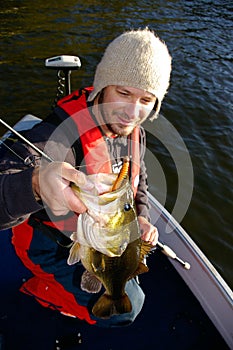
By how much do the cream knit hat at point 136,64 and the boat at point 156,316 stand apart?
157cm

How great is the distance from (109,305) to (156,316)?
128 centimetres

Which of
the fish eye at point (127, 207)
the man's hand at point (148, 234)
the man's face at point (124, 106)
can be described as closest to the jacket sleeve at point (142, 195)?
the man's hand at point (148, 234)

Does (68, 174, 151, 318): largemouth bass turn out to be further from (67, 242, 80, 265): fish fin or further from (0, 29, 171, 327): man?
(0, 29, 171, 327): man

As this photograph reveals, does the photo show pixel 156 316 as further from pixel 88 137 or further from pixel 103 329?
pixel 88 137

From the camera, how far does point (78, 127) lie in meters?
2.85

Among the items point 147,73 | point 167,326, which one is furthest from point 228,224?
point 147,73

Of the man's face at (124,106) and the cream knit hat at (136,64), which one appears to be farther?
the man's face at (124,106)

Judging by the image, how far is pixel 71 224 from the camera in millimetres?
2885

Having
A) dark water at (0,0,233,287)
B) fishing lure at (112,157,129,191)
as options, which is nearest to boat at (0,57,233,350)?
fishing lure at (112,157,129,191)

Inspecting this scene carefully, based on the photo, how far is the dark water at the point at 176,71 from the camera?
6984 mm

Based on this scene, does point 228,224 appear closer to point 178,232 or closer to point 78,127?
point 178,232

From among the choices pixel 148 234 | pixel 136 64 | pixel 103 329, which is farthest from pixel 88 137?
pixel 103 329

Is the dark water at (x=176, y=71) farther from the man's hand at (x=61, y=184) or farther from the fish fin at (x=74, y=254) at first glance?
the man's hand at (x=61, y=184)

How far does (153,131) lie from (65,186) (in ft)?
22.4
